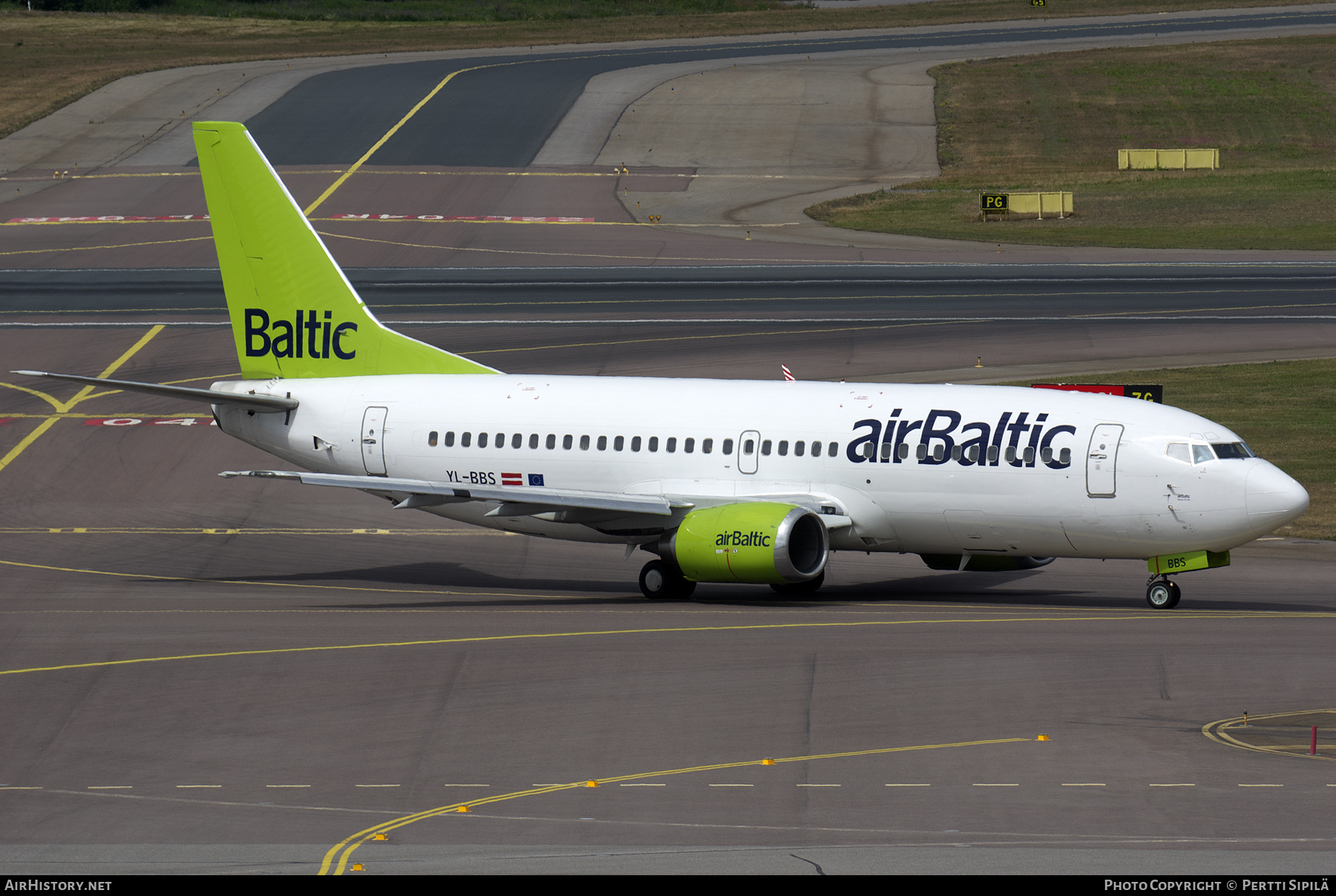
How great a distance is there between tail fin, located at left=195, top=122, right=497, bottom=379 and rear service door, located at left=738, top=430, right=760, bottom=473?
7.88 metres

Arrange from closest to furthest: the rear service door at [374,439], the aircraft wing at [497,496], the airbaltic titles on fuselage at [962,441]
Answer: the airbaltic titles on fuselage at [962,441] < the aircraft wing at [497,496] < the rear service door at [374,439]

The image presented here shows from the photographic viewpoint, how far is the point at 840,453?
37.9 m

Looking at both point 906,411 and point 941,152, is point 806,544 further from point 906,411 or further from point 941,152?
point 941,152

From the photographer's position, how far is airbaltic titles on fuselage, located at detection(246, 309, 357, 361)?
43344 mm

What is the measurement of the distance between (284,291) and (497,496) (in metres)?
9.52

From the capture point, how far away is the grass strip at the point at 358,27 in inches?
5551

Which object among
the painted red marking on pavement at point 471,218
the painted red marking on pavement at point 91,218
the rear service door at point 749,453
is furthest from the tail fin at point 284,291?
the painted red marking on pavement at point 91,218

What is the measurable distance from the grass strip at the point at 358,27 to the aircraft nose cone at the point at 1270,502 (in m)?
107

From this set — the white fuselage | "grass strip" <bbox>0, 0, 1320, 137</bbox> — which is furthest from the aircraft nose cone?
"grass strip" <bbox>0, 0, 1320, 137</bbox>

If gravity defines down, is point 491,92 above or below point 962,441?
below

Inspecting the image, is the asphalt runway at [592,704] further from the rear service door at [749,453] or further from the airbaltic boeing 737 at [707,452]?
the rear service door at [749,453]

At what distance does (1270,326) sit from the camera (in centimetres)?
6919

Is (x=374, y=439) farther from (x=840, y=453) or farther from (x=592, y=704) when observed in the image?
(x=592, y=704)

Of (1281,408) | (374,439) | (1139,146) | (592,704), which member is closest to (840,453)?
(592,704)
